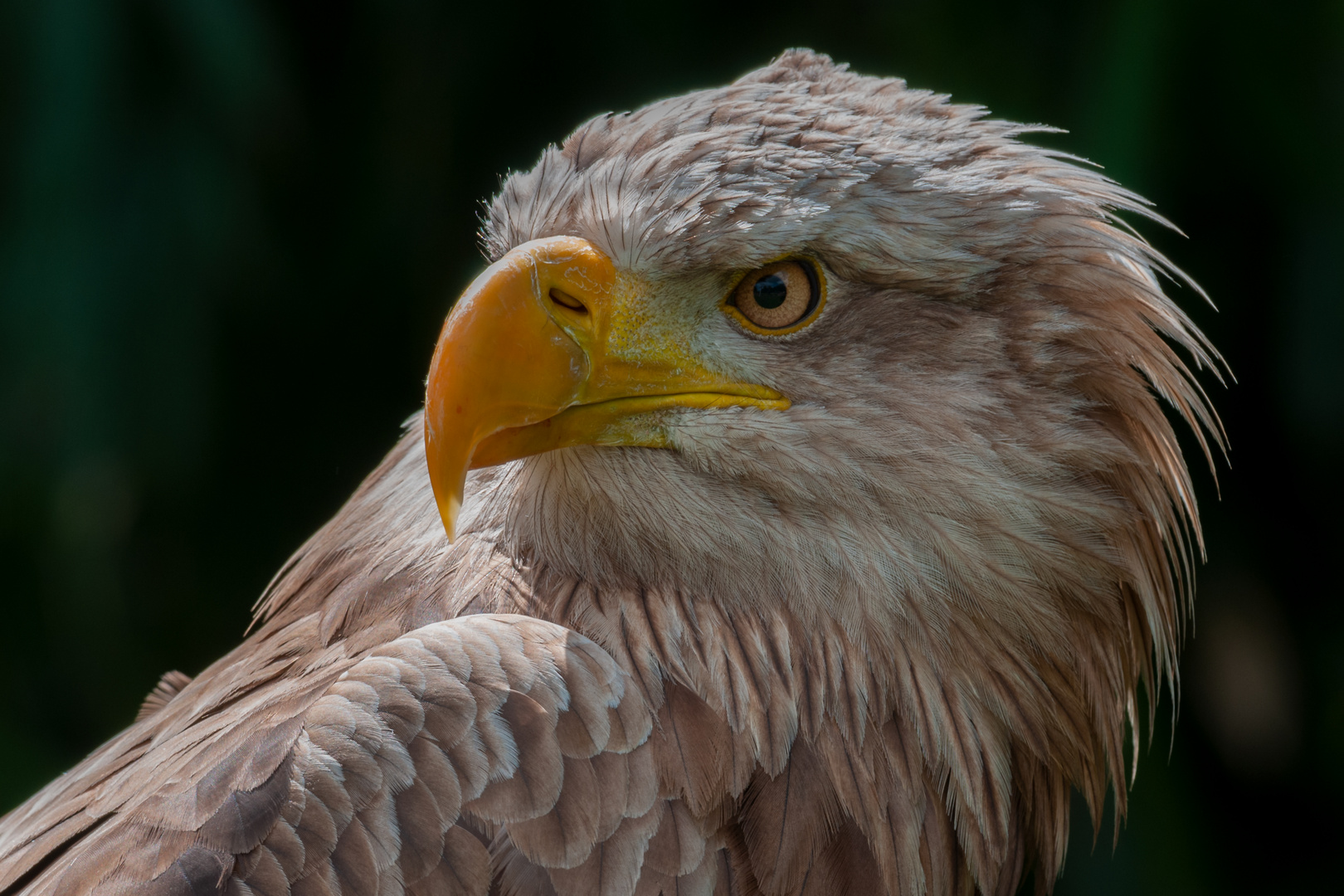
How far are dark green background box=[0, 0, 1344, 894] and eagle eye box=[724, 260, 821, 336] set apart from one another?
4.77 ft

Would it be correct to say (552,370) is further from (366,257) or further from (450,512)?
(366,257)

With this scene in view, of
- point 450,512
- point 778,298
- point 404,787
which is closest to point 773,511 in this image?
point 778,298

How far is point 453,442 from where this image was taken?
1.33m

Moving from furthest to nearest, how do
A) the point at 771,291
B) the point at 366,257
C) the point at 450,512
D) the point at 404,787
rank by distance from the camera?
the point at 366,257 → the point at 771,291 → the point at 450,512 → the point at 404,787

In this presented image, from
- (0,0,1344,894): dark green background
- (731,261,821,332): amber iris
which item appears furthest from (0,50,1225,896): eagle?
(0,0,1344,894): dark green background

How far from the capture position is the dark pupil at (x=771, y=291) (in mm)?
1442

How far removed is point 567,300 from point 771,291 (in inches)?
9.7

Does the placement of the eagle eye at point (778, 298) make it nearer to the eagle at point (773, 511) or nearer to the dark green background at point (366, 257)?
the eagle at point (773, 511)

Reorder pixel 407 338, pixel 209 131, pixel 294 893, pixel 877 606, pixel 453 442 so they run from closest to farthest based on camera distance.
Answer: pixel 294 893, pixel 453 442, pixel 877 606, pixel 209 131, pixel 407 338

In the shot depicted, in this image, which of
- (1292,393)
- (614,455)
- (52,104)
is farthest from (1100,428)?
(52,104)

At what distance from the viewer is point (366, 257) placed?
3104mm

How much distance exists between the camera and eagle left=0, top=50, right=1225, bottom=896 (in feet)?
4.40

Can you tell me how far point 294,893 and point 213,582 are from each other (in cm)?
233

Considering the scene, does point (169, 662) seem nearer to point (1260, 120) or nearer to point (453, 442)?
point (453, 442)
